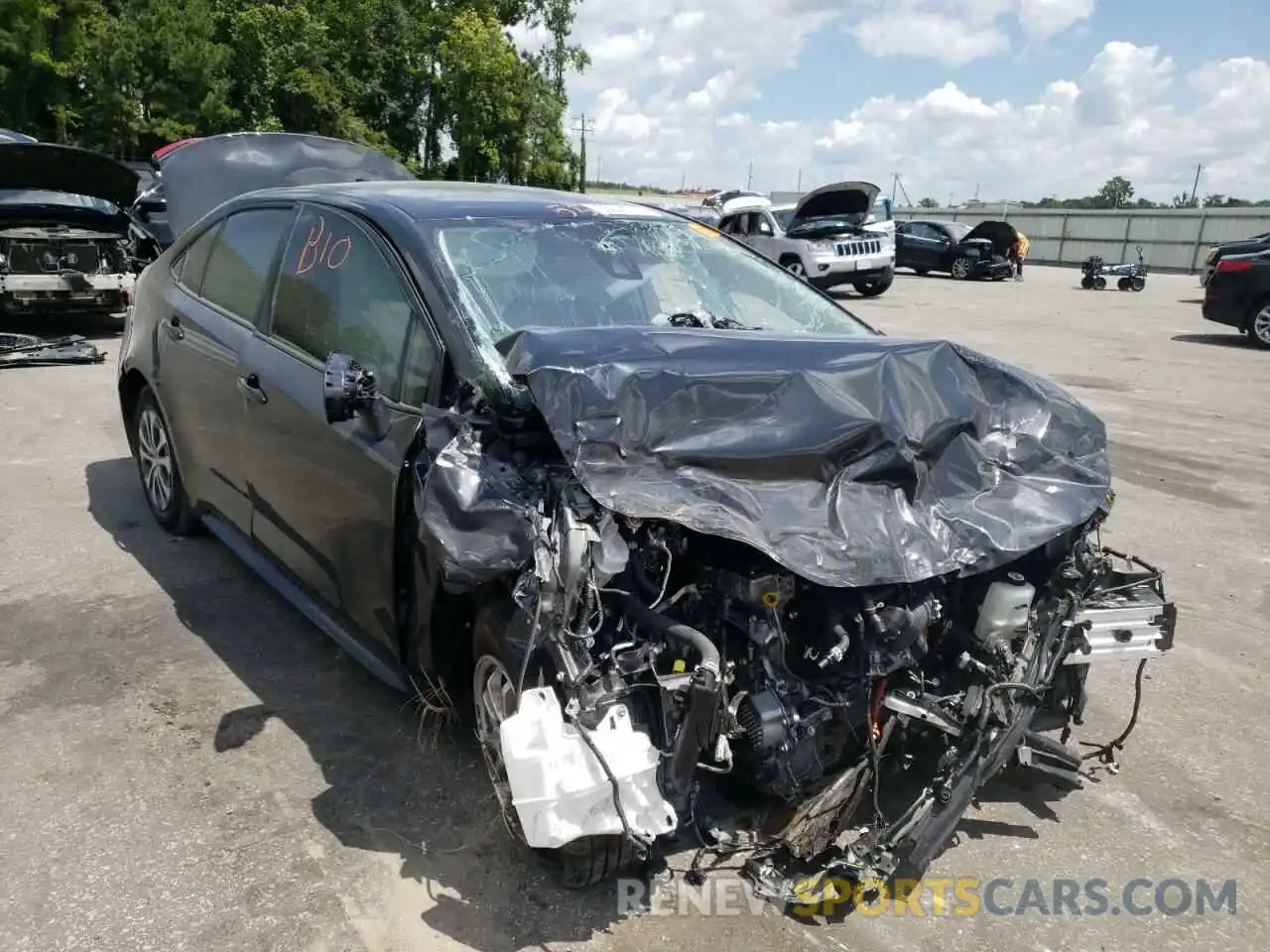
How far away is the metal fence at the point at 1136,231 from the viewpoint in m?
34.9

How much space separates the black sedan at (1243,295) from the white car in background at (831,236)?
6220mm

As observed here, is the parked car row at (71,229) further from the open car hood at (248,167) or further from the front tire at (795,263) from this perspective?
the front tire at (795,263)

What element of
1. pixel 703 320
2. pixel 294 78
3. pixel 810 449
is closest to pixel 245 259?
pixel 703 320

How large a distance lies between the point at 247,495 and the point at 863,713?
2545 mm

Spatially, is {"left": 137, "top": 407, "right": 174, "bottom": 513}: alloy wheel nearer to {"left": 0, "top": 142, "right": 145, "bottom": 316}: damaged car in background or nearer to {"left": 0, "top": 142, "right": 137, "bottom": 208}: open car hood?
{"left": 0, "top": 142, "right": 137, "bottom": 208}: open car hood

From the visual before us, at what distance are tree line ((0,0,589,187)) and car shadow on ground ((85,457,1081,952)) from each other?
31839mm

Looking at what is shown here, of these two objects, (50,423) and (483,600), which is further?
(50,423)

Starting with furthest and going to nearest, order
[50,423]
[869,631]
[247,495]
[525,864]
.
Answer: [50,423], [247,495], [525,864], [869,631]

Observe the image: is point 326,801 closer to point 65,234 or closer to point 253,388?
point 253,388

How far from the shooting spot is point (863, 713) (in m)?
2.80

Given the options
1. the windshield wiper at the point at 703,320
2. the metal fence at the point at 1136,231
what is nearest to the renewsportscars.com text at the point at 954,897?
the windshield wiper at the point at 703,320

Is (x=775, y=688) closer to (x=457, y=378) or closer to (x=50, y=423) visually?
(x=457, y=378)

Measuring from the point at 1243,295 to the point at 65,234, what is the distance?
14654 mm

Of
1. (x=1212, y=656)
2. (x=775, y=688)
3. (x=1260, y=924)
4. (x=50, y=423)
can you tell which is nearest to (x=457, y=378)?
(x=775, y=688)
